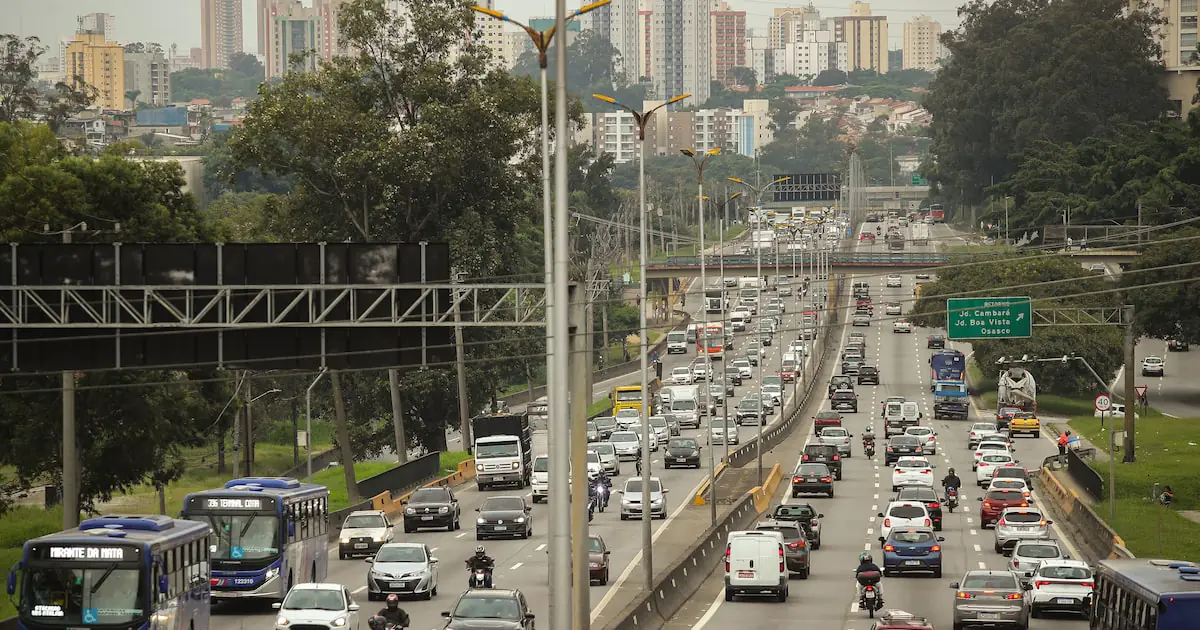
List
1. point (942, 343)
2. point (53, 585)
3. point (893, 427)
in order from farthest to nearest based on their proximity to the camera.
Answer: point (942, 343), point (893, 427), point (53, 585)

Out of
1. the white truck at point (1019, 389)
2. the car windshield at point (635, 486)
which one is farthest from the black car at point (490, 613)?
the white truck at point (1019, 389)

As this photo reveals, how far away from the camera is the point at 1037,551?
136 feet

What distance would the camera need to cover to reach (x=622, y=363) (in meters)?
136

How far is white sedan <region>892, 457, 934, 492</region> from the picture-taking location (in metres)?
63.2

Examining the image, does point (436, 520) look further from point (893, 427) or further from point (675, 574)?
point (893, 427)

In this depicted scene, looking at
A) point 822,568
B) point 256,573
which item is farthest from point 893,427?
point 256,573

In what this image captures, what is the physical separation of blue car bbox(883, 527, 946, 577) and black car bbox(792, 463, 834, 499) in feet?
61.1

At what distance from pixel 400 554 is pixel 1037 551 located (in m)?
14.9

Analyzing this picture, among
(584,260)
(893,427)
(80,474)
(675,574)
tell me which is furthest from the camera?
(584,260)

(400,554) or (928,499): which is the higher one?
(400,554)

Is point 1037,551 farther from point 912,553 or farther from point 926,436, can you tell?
point 926,436

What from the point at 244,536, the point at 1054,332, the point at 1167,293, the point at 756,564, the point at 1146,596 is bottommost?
the point at 756,564

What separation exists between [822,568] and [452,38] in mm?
37504

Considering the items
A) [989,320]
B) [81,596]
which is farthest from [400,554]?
[989,320]
